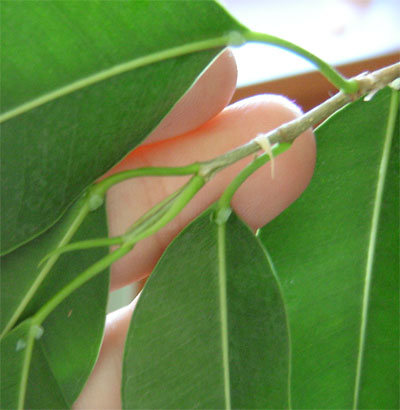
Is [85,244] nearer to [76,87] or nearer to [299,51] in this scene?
[76,87]

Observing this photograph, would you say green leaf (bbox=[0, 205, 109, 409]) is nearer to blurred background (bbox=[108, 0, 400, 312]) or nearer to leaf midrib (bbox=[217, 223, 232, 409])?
leaf midrib (bbox=[217, 223, 232, 409])

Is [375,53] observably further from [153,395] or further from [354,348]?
[153,395]

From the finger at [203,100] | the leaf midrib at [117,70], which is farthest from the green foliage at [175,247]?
the finger at [203,100]

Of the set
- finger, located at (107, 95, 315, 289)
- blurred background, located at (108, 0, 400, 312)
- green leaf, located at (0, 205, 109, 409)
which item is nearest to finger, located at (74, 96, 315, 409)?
finger, located at (107, 95, 315, 289)

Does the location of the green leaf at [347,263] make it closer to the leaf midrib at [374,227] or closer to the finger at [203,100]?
the leaf midrib at [374,227]

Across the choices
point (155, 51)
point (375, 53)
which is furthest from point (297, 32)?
point (155, 51)

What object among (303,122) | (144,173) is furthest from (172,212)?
(303,122)
